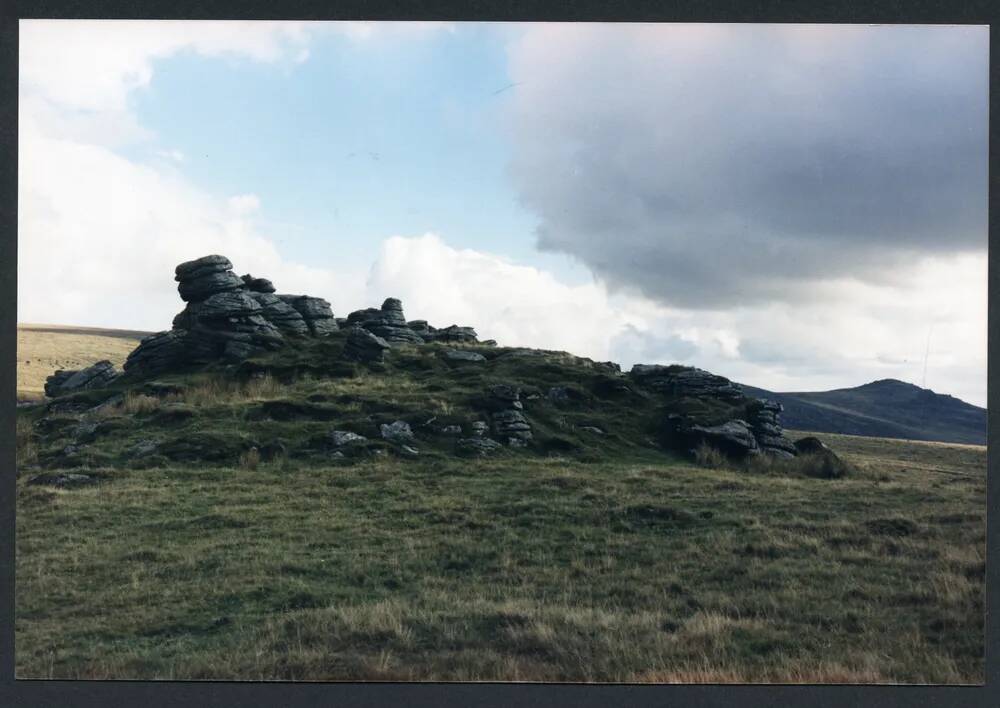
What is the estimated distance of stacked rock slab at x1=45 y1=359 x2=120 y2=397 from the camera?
1455 inches

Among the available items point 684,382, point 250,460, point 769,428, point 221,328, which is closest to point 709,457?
point 769,428

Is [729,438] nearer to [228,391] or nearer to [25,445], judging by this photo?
[228,391]

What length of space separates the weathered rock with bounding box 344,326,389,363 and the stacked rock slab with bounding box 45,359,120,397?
38.9 feet

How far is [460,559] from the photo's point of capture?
1630 centimetres

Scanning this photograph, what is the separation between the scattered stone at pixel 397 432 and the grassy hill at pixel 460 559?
0.42m

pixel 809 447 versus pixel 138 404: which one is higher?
pixel 138 404

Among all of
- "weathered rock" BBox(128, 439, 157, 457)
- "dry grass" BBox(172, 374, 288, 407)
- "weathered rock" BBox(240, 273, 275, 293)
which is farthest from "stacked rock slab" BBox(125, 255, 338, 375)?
"weathered rock" BBox(128, 439, 157, 457)

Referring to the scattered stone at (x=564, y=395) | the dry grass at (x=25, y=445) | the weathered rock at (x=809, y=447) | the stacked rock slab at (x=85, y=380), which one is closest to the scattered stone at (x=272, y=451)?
the dry grass at (x=25, y=445)

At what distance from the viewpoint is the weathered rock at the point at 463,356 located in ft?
132

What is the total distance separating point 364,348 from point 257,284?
9464 millimetres

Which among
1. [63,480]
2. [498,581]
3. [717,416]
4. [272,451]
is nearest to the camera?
[498,581]

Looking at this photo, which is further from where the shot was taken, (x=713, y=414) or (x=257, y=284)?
(x=257, y=284)

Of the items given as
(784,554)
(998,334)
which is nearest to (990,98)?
→ (998,334)

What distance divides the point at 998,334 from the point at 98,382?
123 feet
